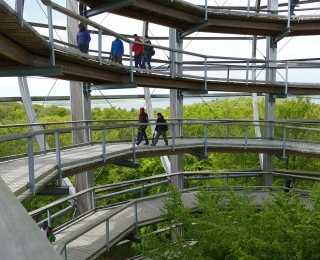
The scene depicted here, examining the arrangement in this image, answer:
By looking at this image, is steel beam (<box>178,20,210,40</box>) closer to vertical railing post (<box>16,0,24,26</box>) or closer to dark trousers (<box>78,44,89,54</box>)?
dark trousers (<box>78,44,89,54</box>)

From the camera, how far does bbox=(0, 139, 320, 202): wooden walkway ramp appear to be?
5.87 meters

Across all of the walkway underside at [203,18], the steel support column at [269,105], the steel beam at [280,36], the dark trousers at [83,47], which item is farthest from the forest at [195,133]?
the dark trousers at [83,47]

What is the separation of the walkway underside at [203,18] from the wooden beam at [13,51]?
18.9 feet

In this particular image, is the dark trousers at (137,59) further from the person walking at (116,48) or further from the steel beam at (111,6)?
the steel beam at (111,6)

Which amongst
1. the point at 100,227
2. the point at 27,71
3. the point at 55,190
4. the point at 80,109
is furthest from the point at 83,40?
the point at 100,227

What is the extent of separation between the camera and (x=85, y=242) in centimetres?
956

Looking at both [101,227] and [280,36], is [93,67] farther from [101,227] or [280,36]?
[280,36]

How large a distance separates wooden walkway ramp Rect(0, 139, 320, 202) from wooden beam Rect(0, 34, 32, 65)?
196cm

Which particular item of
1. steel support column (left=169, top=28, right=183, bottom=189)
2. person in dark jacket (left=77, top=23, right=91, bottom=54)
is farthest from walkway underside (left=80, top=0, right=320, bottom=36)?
person in dark jacket (left=77, top=23, right=91, bottom=54)

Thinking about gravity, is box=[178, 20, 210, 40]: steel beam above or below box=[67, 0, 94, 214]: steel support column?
above

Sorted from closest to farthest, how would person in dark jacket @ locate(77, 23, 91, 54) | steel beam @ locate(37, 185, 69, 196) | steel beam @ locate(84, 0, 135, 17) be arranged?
steel beam @ locate(37, 185, 69, 196) < person in dark jacket @ locate(77, 23, 91, 54) < steel beam @ locate(84, 0, 135, 17)

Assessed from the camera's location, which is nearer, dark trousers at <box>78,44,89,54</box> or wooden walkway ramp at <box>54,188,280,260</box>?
wooden walkway ramp at <box>54,188,280,260</box>

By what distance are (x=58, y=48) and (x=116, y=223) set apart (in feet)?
19.3

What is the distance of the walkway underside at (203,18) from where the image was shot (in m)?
13.2
